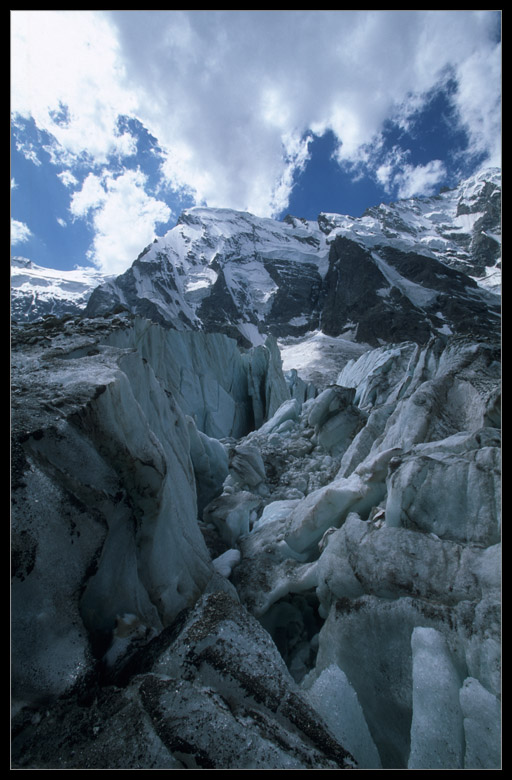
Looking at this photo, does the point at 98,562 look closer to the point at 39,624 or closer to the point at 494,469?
the point at 39,624

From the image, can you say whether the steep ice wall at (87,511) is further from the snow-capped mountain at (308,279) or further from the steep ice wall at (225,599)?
the snow-capped mountain at (308,279)

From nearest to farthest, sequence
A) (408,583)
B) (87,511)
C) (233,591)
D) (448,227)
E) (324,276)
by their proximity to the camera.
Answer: (87,511) < (408,583) < (233,591) < (324,276) < (448,227)

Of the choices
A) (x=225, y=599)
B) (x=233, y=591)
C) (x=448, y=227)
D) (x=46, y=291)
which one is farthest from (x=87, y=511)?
(x=448, y=227)

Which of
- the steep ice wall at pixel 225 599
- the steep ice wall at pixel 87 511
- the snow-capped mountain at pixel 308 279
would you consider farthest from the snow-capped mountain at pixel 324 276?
the steep ice wall at pixel 87 511

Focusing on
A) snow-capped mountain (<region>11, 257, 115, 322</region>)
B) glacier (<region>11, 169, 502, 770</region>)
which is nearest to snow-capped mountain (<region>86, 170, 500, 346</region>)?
snow-capped mountain (<region>11, 257, 115, 322</region>)

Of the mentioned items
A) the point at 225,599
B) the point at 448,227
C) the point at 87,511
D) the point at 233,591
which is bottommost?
the point at 233,591

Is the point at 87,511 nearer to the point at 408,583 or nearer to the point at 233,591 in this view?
the point at 233,591
